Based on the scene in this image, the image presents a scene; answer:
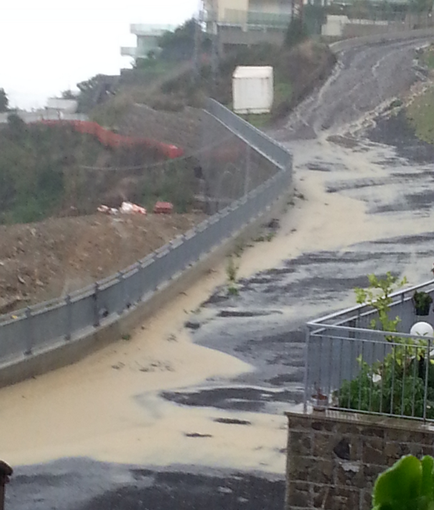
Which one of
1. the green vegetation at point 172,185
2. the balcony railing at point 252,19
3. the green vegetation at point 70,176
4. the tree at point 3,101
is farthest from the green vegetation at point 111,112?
the balcony railing at point 252,19

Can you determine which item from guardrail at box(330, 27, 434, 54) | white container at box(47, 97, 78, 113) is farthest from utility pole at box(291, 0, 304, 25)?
Result: white container at box(47, 97, 78, 113)

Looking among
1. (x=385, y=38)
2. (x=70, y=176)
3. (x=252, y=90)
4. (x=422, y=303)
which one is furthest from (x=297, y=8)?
(x=422, y=303)

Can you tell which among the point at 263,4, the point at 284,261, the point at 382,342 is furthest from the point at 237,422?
the point at 263,4

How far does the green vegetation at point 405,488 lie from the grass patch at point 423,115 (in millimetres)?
26928

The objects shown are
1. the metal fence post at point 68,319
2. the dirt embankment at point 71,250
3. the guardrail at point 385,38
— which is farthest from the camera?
the guardrail at point 385,38

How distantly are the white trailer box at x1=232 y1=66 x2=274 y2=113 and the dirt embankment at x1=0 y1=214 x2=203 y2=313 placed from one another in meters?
8.85

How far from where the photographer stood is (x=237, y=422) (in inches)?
374

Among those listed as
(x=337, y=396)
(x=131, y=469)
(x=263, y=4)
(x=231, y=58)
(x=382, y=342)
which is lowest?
→ (x=131, y=469)

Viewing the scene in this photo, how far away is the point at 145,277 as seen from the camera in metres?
13.5

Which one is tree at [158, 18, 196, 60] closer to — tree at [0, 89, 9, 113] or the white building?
the white building

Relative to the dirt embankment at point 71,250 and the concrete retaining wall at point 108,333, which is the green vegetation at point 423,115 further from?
the concrete retaining wall at point 108,333

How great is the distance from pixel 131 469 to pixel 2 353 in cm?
276

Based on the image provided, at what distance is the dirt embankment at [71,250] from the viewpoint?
1800cm

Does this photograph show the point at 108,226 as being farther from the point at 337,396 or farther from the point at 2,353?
the point at 337,396
